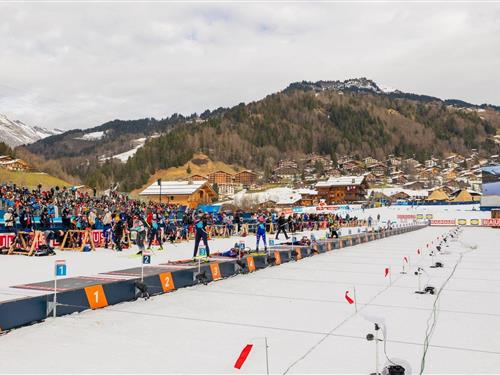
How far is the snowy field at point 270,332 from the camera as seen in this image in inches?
241

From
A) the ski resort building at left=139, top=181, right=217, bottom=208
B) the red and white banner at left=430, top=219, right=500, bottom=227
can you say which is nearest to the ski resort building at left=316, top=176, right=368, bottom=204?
the ski resort building at left=139, top=181, right=217, bottom=208

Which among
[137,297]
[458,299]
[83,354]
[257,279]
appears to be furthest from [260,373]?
[257,279]

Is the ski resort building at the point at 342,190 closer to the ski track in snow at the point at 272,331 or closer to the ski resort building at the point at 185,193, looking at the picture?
the ski resort building at the point at 185,193

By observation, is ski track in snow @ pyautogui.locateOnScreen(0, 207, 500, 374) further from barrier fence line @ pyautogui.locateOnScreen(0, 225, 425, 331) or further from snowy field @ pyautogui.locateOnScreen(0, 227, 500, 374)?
barrier fence line @ pyautogui.locateOnScreen(0, 225, 425, 331)

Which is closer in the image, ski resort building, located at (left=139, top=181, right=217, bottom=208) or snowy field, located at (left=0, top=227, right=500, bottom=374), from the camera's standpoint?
snowy field, located at (left=0, top=227, right=500, bottom=374)

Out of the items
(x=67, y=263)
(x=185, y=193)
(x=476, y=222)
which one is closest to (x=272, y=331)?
(x=67, y=263)

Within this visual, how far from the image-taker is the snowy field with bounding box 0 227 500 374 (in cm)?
612

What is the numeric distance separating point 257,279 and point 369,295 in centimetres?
367

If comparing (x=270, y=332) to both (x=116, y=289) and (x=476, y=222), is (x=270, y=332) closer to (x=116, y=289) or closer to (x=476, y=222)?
(x=116, y=289)

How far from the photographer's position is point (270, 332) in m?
7.76

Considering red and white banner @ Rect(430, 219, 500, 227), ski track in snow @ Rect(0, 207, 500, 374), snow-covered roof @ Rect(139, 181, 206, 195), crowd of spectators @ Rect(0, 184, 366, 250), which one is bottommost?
red and white banner @ Rect(430, 219, 500, 227)

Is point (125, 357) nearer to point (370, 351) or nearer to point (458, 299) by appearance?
point (370, 351)

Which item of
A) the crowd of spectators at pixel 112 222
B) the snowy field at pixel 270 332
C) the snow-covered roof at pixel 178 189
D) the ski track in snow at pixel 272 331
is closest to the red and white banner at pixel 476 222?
the crowd of spectators at pixel 112 222

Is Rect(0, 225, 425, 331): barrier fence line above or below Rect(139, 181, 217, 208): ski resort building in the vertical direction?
below
